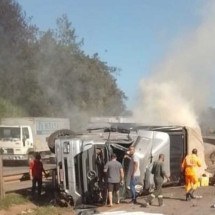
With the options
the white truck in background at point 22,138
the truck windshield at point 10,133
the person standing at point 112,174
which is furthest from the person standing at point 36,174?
the truck windshield at point 10,133

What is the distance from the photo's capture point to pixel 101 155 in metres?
14.8

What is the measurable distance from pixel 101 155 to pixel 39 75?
73.9 feet

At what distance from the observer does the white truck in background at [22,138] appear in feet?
92.3

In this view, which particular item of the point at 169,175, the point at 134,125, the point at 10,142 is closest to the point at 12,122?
the point at 10,142

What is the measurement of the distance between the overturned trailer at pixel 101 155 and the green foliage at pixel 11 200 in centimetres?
132

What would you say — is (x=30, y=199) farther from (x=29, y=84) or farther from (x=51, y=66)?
(x=51, y=66)

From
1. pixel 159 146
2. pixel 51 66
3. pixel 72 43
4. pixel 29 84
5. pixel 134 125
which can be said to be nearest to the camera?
pixel 159 146

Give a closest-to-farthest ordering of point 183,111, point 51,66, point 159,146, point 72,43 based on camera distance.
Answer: point 159,146
point 183,111
point 51,66
point 72,43

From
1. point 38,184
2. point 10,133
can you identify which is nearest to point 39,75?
point 10,133

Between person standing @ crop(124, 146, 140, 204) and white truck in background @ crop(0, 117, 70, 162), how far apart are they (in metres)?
12.7

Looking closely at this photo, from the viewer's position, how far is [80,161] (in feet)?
47.3

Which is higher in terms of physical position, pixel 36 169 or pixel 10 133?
pixel 10 133

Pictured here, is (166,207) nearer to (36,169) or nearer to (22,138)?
(36,169)

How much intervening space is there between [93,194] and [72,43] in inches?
1464
